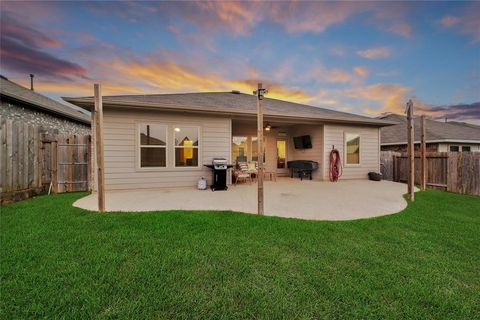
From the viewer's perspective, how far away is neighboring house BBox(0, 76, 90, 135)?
6946 millimetres

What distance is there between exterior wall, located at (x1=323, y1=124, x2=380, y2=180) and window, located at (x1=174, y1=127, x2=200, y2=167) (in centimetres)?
577

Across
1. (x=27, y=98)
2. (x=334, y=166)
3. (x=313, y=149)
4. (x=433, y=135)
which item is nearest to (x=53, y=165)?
(x=27, y=98)

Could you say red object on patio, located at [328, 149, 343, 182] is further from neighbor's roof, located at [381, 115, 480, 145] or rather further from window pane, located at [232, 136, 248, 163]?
neighbor's roof, located at [381, 115, 480, 145]

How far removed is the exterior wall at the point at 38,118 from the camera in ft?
22.7

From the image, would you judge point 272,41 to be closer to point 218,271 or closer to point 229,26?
point 229,26

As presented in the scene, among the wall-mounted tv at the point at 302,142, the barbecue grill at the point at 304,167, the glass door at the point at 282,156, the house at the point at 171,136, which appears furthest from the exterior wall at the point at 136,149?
the glass door at the point at 282,156

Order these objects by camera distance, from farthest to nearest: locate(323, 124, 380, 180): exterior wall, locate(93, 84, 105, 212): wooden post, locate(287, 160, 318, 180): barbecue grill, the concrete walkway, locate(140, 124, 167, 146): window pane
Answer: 1. locate(287, 160, 318, 180): barbecue grill
2. locate(323, 124, 380, 180): exterior wall
3. locate(140, 124, 167, 146): window pane
4. the concrete walkway
5. locate(93, 84, 105, 212): wooden post

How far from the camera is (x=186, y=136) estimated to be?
7.16m

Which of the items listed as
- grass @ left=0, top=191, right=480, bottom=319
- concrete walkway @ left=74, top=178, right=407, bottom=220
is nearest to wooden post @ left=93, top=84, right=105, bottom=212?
concrete walkway @ left=74, top=178, right=407, bottom=220

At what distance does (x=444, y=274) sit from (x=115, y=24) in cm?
989

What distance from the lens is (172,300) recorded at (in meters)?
1.59

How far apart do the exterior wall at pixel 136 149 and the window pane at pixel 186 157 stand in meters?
0.15

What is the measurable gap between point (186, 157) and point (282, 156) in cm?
593

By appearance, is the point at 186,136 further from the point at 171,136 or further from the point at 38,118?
the point at 38,118
